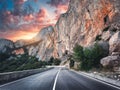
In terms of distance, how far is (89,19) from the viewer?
3578 inches

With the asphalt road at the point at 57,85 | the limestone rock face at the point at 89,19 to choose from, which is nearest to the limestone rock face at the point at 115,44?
the limestone rock face at the point at 89,19

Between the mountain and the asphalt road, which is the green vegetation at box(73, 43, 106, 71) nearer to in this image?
the mountain

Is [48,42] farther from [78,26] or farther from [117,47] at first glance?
[117,47]

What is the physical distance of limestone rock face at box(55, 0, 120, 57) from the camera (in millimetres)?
73125

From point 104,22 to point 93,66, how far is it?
3201 centimetres

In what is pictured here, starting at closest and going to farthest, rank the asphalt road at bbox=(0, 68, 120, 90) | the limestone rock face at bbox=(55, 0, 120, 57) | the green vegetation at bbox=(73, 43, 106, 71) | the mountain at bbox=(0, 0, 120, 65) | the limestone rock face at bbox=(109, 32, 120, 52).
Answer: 1. the asphalt road at bbox=(0, 68, 120, 90)
2. the green vegetation at bbox=(73, 43, 106, 71)
3. the limestone rock face at bbox=(109, 32, 120, 52)
4. the mountain at bbox=(0, 0, 120, 65)
5. the limestone rock face at bbox=(55, 0, 120, 57)

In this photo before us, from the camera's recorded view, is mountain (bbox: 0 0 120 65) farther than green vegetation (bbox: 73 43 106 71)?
Yes

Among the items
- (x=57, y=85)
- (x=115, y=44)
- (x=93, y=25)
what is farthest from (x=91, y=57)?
(x=93, y=25)

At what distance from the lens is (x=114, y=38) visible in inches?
2040

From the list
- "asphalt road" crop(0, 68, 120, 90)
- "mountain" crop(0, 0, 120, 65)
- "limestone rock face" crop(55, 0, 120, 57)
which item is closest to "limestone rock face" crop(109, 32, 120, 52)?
"mountain" crop(0, 0, 120, 65)

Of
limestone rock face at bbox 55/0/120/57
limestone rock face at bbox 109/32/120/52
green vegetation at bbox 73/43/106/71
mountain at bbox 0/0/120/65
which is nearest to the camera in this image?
green vegetation at bbox 73/43/106/71

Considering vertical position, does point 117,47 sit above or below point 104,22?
below

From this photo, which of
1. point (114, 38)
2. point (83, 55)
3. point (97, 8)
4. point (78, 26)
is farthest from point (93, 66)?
point (78, 26)

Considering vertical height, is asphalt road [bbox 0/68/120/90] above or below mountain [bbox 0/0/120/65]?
below
